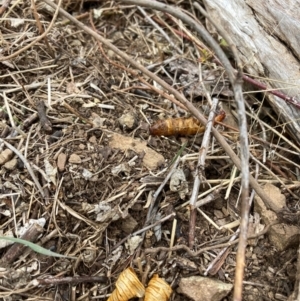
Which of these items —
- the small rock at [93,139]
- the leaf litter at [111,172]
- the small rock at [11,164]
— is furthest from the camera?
the small rock at [93,139]

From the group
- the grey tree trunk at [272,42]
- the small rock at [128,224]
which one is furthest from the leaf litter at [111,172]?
the grey tree trunk at [272,42]

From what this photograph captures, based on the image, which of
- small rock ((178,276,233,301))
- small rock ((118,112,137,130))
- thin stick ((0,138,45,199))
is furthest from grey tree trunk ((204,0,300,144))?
thin stick ((0,138,45,199))

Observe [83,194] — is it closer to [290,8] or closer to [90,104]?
[90,104]

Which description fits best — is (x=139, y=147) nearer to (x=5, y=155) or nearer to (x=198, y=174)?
(x=198, y=174)

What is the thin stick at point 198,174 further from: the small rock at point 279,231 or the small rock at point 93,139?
the small rock at point 93,139

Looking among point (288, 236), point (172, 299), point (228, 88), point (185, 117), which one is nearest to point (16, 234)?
point (172, 299)

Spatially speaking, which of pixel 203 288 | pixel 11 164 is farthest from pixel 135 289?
pixel 11 164

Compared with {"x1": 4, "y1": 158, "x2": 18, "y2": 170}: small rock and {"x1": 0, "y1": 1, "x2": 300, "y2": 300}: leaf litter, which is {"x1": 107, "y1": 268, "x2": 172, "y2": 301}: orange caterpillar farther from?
{"x1": 4, "y1": 158, "x2": 18, "y2": 170}: small rock
